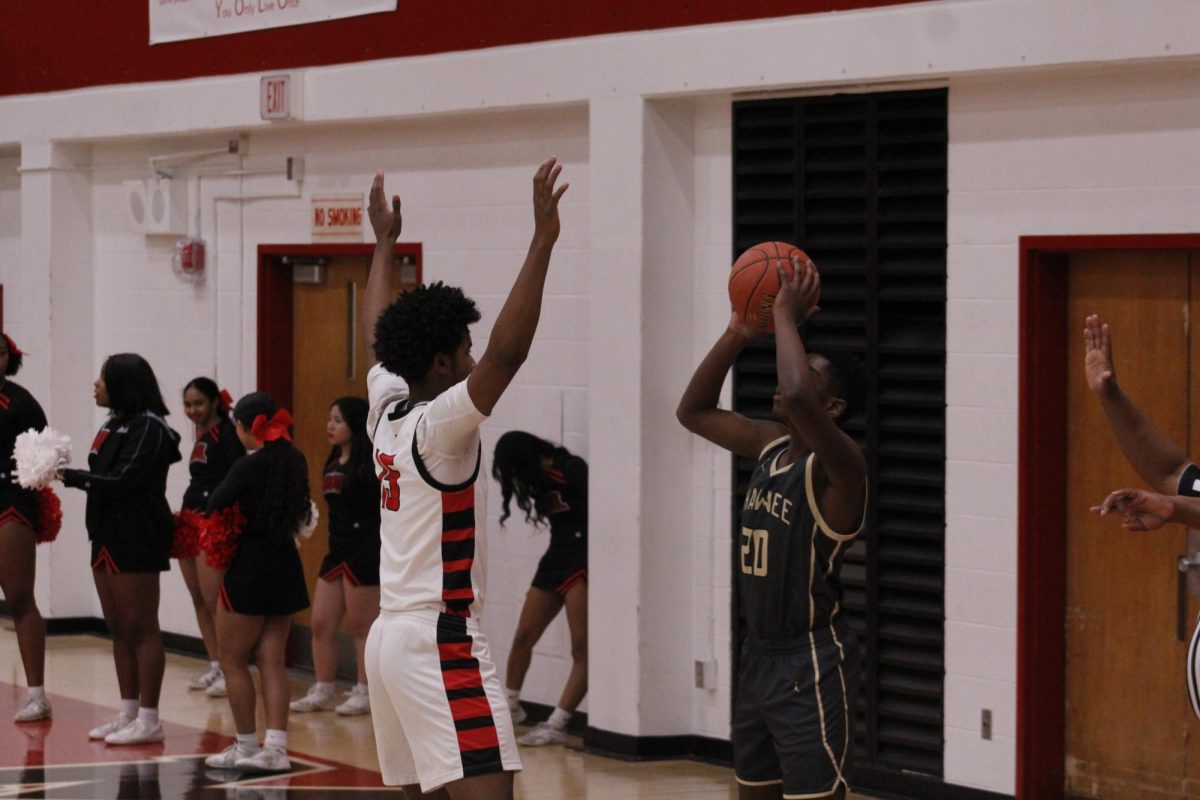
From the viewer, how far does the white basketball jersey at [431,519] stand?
170 inches

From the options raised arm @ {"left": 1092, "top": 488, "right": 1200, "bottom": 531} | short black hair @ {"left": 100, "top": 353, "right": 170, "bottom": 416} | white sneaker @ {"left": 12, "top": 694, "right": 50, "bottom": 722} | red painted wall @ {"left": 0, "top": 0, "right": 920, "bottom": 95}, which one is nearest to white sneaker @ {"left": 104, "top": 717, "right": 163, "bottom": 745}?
white sneaker @ {"left": 12, "top": 694, "right": 50, "bottom": 722}

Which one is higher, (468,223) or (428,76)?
(428,76)

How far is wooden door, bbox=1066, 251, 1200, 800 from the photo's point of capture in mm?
6438

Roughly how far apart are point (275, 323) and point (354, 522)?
6.57 feet

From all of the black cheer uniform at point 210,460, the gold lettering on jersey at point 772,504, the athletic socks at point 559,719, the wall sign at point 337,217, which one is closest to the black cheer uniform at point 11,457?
the black cheer uniform at point 210,460

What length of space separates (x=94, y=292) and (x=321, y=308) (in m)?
2.09

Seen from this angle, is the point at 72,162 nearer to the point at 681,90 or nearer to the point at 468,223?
the point at 468,223

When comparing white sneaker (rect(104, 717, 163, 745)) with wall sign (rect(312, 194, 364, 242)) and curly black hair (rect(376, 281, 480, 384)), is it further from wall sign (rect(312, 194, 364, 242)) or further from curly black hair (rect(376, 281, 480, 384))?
curly black hair (rect(376, 281, 480, 384))

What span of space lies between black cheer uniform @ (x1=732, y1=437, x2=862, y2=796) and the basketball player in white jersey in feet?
2.23

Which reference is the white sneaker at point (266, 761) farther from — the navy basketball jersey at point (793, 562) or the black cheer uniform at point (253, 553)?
the navy basketball jersey at point (793, 562)

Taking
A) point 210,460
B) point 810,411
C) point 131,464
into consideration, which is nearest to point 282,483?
point 131,464

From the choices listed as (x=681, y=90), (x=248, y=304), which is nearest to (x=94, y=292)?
(x=248, y=304)

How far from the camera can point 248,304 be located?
1018 cm

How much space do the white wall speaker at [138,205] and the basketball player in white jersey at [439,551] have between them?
21.8 ft
